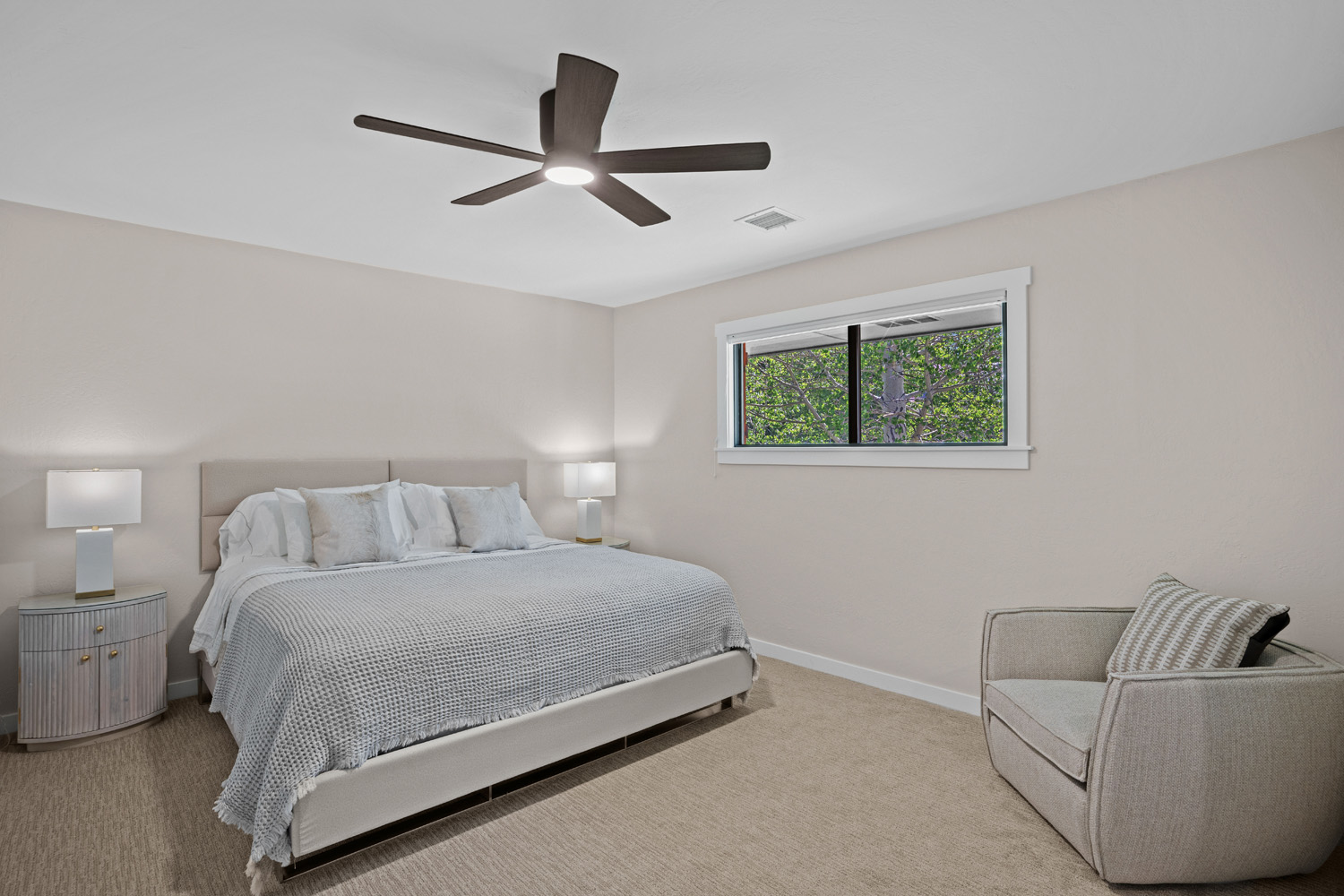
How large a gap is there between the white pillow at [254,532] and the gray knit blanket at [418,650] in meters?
0.62

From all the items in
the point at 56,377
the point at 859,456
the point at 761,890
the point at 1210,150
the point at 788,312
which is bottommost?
the point at 761,890

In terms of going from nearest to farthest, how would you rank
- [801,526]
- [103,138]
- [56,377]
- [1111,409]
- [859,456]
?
[103,138], [1111,409], [56,377], [859,456], [801,526]

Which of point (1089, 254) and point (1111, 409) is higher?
point (1089, 254)

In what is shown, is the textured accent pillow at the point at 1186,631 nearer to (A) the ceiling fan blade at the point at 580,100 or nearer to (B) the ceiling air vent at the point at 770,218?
(B) the ceiling air vent at the point at 770,218

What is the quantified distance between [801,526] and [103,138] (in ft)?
12.1

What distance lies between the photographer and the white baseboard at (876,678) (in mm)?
3381

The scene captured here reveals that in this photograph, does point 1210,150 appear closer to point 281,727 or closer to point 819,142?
point 819,142

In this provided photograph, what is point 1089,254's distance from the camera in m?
2.99

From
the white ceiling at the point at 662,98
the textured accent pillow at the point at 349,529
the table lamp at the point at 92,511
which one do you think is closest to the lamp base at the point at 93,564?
the table lamp at the point at 92,511

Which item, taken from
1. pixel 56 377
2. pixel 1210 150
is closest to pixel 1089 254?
pixel 1210 150

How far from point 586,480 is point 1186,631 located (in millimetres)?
3601

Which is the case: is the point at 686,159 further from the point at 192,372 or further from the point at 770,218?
the point at 192,372

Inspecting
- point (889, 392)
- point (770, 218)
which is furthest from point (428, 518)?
point (889, 392)

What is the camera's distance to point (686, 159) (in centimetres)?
210
